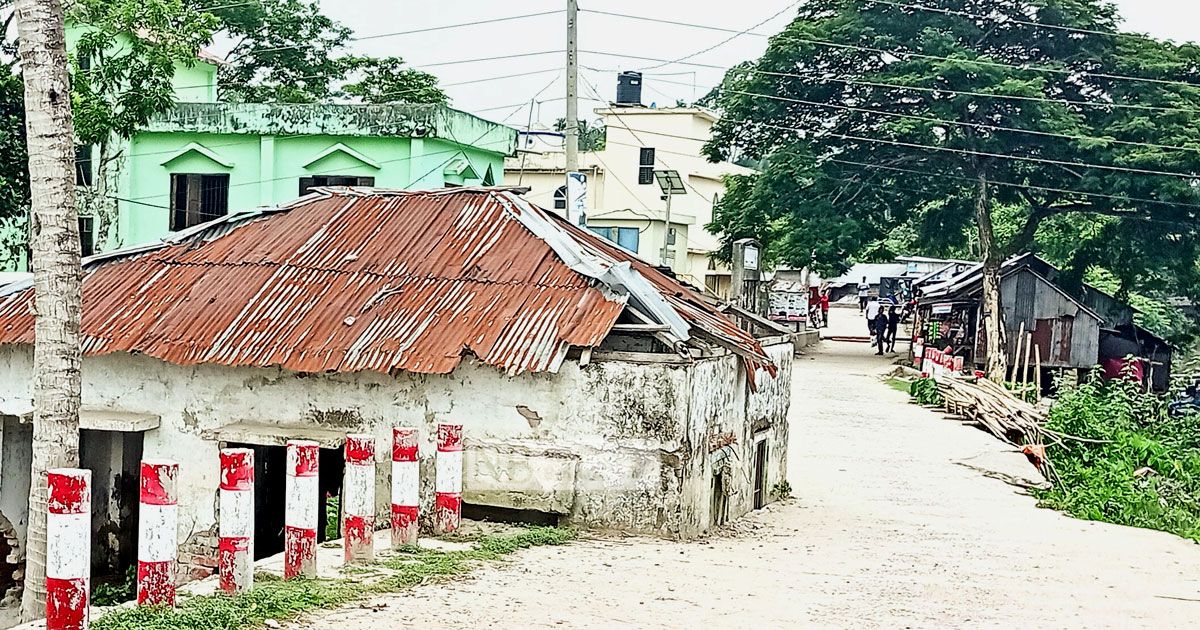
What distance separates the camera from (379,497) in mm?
12133

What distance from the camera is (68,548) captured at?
6.55 metres

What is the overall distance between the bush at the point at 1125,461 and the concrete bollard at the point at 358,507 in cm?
1089

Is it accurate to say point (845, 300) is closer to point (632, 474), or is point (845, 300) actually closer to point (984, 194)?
point (984, 194)

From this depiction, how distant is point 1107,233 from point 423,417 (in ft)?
106

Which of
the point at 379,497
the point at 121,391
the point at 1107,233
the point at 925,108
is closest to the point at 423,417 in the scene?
the point at 379,497

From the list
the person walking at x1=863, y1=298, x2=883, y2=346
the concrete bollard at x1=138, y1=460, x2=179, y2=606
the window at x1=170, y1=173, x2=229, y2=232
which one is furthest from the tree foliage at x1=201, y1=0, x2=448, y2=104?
the concrete bollard at x1=138, y1=460, x2=179, y2=606

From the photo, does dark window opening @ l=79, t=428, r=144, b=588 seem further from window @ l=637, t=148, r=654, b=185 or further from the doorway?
window @ l=637, t=148, r=654, b=185

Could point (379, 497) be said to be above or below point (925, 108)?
below

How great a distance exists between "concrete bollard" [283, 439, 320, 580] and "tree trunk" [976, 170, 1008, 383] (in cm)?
3170

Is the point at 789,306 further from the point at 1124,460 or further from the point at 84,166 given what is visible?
the point at 1124,460

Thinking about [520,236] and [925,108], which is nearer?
[520,236]

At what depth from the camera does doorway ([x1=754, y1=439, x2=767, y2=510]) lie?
15.0 meters

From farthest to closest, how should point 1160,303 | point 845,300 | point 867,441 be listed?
point 845,300 → point 1160,303 → point 867,441

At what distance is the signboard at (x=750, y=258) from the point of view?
23.6 m
